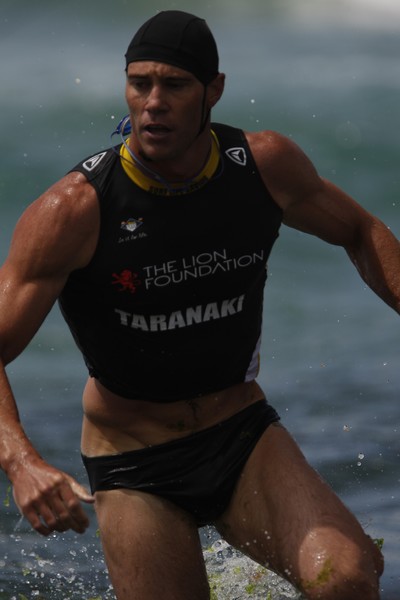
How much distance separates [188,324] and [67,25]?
33.2 ft

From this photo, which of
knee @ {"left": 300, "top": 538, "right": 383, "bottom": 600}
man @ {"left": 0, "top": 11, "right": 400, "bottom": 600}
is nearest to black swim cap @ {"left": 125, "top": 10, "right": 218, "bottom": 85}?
man @ {"left": 0, "top": 11, "right": 400, "bottom": 600}

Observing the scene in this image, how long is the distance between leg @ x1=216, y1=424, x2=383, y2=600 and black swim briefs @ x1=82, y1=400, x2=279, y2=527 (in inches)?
1.8

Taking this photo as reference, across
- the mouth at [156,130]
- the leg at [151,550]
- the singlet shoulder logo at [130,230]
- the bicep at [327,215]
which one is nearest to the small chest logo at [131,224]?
the singlet shoulder logo at [130,230]

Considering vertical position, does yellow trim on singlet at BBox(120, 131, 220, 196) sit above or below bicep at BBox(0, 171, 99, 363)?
above

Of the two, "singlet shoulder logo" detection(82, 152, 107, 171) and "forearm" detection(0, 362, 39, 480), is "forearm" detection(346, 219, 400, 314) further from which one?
"forearm" detection(0, 362, 39, 480)

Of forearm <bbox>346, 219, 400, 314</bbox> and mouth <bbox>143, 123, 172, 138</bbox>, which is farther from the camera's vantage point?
forearm <bbox>346, 219, 400, 314</bbox>


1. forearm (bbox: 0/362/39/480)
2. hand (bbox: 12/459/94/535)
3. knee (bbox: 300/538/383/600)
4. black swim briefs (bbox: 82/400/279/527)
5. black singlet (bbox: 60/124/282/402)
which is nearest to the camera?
hand (bbox: 12/459/94/535)

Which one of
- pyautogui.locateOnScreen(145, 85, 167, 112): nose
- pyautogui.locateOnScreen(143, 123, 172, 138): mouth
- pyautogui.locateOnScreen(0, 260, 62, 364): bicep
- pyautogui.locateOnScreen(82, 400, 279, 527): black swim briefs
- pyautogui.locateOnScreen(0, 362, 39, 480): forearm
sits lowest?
pyautogui.locateOnScreen(82, 400, 279, 527): black swim briefs

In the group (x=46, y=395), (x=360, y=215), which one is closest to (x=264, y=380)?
(x=46, y=395)

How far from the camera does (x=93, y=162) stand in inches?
214

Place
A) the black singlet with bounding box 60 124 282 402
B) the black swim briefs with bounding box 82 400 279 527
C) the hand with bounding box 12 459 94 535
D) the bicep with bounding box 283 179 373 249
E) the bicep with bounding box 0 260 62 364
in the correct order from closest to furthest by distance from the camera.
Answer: the hand with bounding box 12 459 94 535
the bicep with bounding box 0 260 62 364
the black singlet with bounding box 60 124 282 402
the black swim briefs with bounding box 82 400 279 527
the bicep with bounding box 283 179 373 249

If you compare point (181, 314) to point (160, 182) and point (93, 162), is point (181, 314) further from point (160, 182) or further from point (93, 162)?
point (93, 162)

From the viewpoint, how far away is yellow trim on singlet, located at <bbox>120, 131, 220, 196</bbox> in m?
5.41

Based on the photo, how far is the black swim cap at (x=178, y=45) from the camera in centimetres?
527
